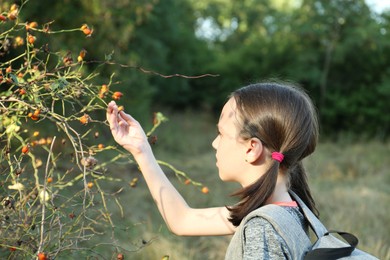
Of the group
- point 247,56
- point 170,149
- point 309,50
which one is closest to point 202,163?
point 170,149

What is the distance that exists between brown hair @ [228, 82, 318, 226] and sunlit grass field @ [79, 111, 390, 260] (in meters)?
0.37

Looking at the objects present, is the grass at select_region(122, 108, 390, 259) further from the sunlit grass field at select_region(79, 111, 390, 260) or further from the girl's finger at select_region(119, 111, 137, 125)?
the girl's finger at select_region(119, 111, 137, 125)

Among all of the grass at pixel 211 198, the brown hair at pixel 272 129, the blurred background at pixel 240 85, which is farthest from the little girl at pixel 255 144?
the blurred background at pixel 240 85

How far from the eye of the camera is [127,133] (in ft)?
6.40

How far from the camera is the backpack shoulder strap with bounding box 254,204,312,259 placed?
1.66 m

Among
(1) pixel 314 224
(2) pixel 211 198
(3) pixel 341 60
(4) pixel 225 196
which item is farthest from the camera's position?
(3) pixel 341 60

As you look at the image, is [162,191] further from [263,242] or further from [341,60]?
[341,60]

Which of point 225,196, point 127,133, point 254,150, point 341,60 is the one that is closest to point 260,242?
point 254,150

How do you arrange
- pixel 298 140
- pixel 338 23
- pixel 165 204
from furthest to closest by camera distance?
pixel 338 23 < pixel 165 204 < pixel 298 140

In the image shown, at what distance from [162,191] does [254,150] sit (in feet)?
1.17

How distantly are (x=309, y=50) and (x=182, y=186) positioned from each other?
27.7 ft

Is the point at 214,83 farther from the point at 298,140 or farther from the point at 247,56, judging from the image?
the point at 298,140

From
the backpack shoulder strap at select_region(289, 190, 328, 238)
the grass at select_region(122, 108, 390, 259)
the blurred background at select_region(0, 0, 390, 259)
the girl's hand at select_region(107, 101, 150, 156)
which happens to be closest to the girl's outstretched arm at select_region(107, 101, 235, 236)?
the girl's hand at select_region(107, 101, 150, 156)

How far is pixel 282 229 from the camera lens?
1.66 metres
